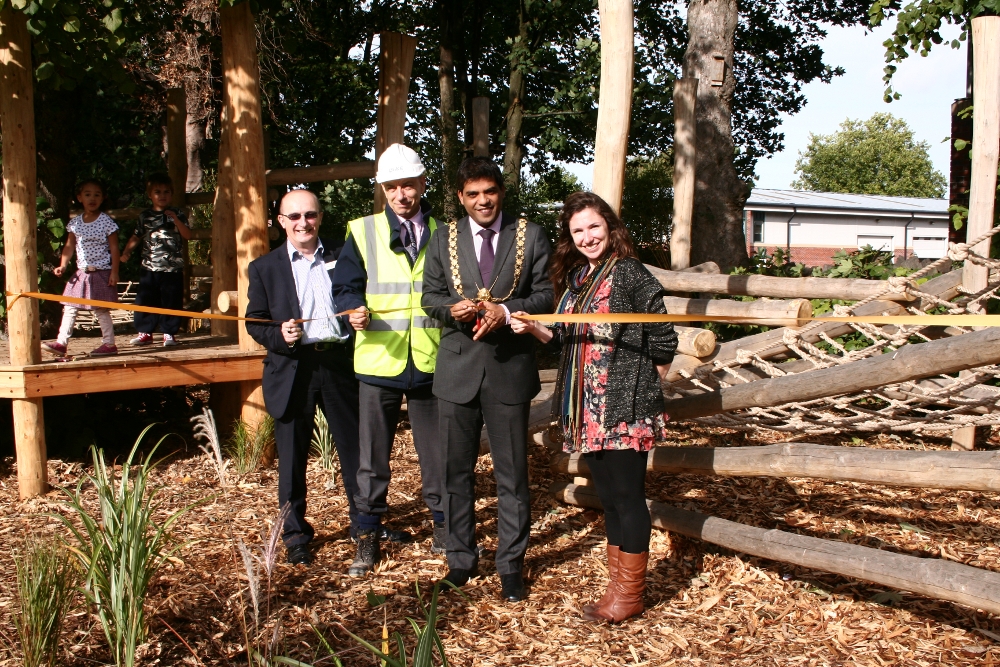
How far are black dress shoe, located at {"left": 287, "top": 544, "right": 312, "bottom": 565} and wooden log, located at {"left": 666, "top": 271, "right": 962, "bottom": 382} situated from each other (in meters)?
2.10

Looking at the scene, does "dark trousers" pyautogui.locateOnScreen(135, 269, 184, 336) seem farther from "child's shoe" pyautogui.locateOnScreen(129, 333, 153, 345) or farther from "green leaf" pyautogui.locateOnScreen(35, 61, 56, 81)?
"green leaf" pyautogui.locateOnScreen(35, 61, 56, 81)

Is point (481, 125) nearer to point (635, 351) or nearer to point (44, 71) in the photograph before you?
point (44, 71)

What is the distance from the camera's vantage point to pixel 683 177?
6.29 m

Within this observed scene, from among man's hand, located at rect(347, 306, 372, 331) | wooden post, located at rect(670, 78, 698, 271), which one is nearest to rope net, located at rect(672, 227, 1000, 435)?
wooden post, located at rect(670, 78, 698, 271)

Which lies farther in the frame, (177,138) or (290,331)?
(177,138)

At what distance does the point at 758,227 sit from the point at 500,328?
40266 millimetres

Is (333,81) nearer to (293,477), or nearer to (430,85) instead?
(430,85)

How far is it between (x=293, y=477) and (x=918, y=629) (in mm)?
2596

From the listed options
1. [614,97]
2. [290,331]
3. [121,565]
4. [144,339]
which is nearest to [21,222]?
[144,339]

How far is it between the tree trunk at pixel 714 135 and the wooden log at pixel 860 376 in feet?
17.4

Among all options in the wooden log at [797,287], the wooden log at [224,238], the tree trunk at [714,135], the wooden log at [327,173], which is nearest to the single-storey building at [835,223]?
the tree trunk at [714,135]

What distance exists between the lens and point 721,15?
29.8 feet

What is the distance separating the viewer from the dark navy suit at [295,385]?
3.95 m

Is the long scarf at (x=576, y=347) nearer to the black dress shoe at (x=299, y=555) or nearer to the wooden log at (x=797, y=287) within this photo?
the black dress shoe at (x=299, y=555)
